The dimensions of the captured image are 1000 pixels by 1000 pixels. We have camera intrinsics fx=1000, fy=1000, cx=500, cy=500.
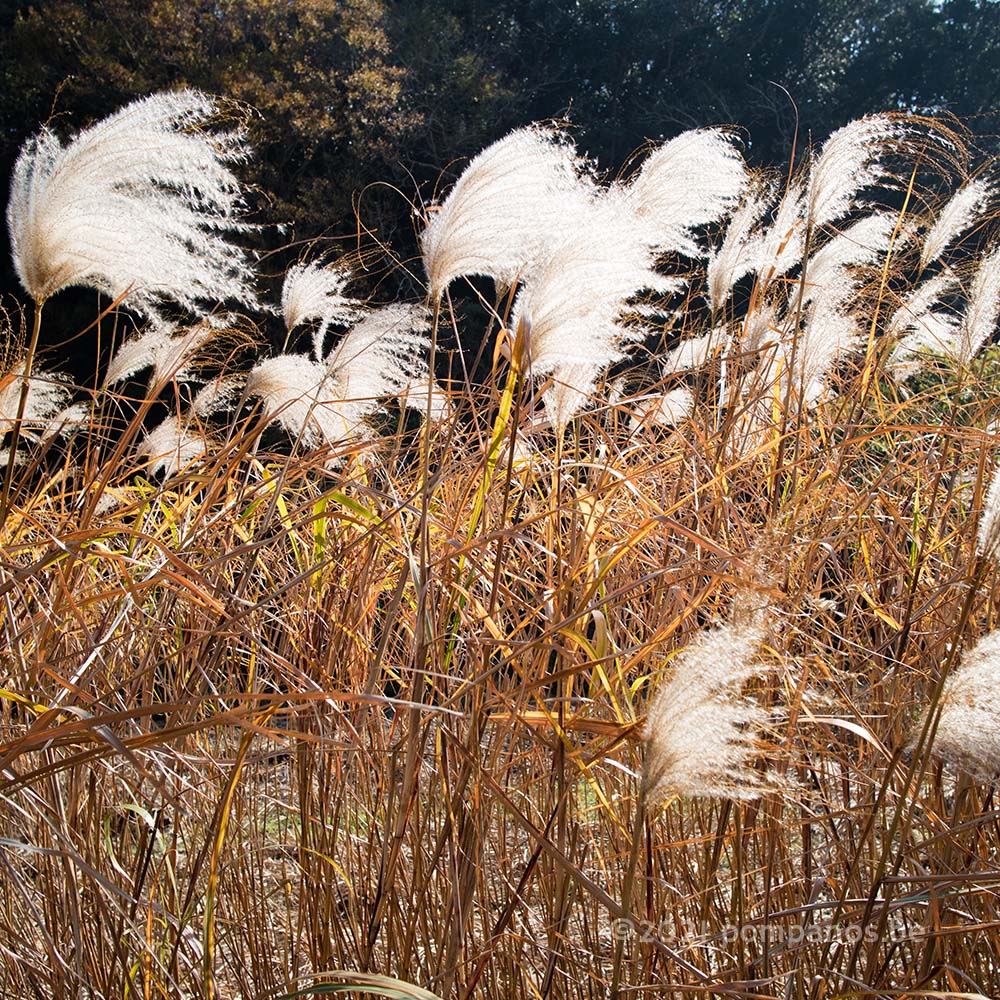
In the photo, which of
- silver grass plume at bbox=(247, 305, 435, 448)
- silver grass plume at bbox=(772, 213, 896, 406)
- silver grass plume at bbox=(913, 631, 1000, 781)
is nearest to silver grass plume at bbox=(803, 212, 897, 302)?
silver grass plume at bbox=(772, 213, 896, 406)

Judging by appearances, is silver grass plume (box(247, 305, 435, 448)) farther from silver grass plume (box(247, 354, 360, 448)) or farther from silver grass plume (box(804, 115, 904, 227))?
silver grass plume (box(804, 115, 904, 227))

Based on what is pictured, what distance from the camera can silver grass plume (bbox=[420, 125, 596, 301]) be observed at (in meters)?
1.34

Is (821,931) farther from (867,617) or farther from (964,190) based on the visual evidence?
(964,190)

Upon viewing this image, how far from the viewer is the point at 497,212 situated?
1.34m

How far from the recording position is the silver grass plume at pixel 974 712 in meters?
0.99

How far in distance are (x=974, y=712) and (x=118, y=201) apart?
4.06 feet

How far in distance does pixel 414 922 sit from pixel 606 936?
111 cm

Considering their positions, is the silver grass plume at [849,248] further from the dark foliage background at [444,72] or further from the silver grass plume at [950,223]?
the dark foliage background at [444,72]

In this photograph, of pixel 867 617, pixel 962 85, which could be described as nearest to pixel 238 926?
pixel 867 617

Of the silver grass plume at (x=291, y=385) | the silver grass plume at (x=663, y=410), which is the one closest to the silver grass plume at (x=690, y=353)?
the silver grass plume at (x=663, y=410)

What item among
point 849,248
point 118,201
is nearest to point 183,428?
point 118,201

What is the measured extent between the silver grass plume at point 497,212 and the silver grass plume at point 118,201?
1.12 ft

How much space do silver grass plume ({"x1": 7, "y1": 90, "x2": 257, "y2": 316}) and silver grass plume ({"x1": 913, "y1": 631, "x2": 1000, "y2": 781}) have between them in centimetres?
A: 114

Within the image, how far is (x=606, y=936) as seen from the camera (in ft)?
7.70
